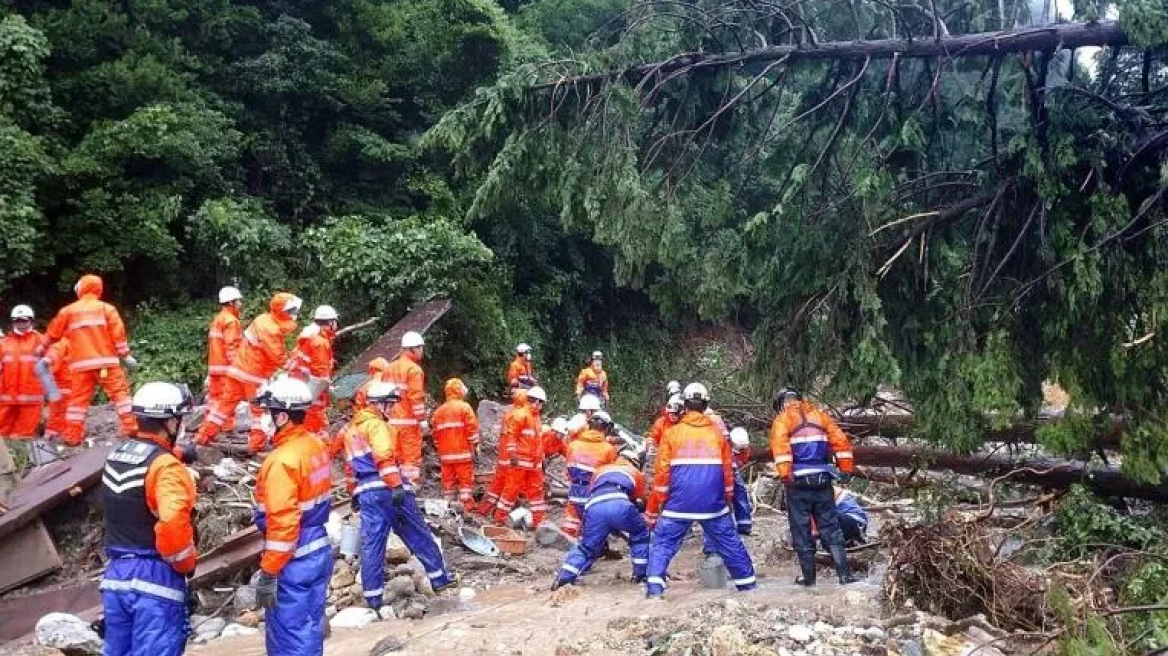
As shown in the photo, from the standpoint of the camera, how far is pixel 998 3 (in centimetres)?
696

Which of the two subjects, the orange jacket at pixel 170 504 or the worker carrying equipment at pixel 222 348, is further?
the worker carrying equipment at pixel 222 348

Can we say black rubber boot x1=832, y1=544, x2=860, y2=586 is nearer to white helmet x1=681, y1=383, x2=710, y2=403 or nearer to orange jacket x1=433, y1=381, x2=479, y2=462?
white helmet x1=681, y1=383, x2=710, y2=403

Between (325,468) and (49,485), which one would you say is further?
(49,485)

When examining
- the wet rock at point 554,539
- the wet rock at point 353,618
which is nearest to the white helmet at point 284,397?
the wet rock at point 353,618

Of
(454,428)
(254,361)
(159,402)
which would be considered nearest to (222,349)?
(254,361)

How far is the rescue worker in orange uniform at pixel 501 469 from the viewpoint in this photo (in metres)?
9.95

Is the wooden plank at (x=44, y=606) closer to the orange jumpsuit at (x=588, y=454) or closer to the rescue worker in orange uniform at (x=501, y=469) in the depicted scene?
the orange jumpsuit at (x=588, y=454)

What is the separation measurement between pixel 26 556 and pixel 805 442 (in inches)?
267

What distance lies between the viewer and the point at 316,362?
9.70m

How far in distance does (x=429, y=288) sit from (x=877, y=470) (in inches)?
268

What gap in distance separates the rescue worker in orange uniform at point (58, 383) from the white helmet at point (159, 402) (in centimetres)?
574

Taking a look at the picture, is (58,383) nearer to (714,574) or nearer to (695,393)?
(695,393)

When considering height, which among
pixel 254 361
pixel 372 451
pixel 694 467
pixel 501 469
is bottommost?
pixel 501 469

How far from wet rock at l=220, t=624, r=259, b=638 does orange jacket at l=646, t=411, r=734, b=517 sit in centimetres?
344
